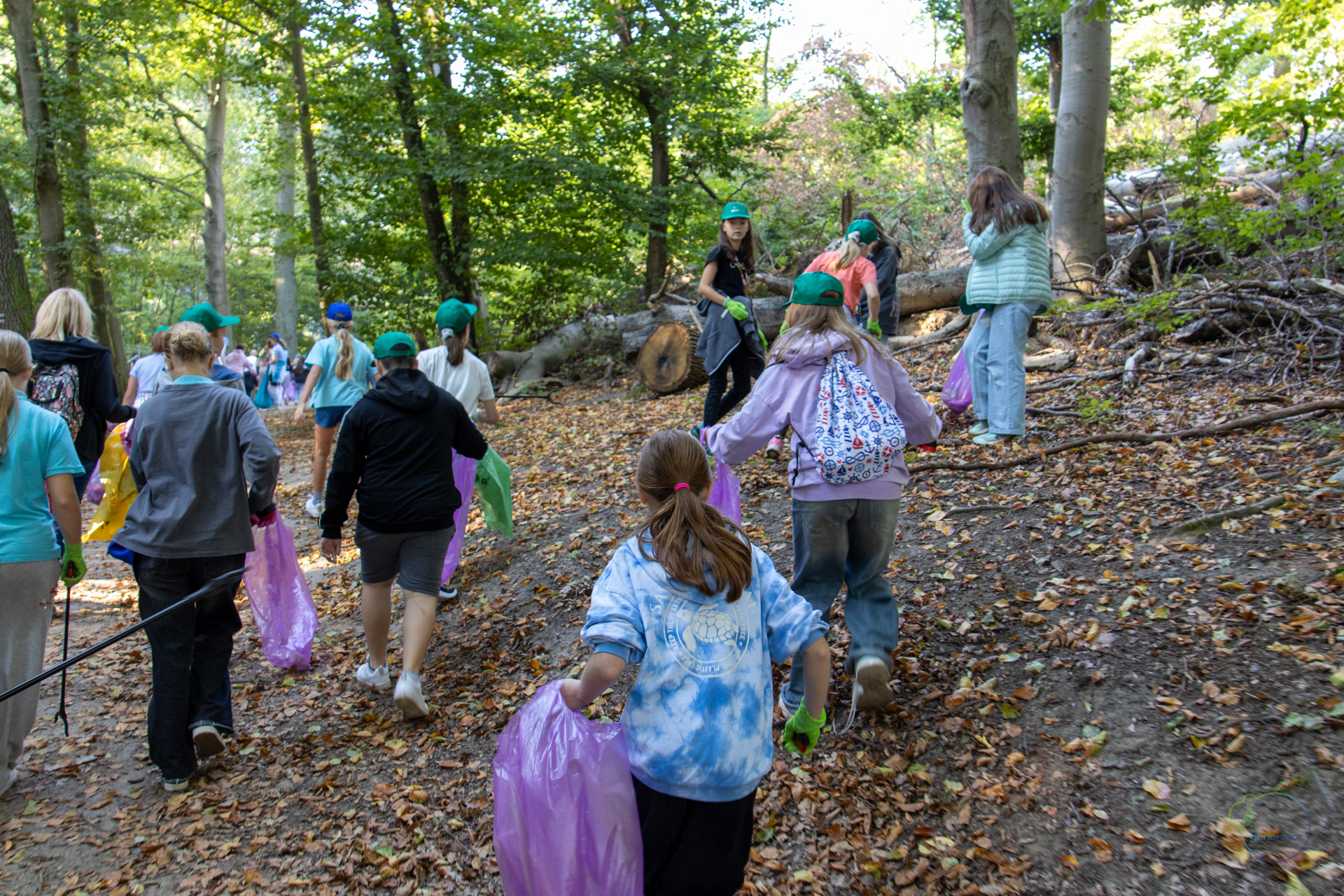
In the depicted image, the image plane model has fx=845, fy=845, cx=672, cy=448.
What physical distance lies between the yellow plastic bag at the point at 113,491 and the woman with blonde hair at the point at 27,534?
1002mm

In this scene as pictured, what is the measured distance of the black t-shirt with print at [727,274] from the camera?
6.26 meters

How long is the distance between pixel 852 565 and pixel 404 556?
7.00 ft

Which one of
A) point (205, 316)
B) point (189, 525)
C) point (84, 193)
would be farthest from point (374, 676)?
point (84, 193)

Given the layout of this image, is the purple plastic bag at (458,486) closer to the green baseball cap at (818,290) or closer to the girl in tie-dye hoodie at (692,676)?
the green baseball cap at (818,290)

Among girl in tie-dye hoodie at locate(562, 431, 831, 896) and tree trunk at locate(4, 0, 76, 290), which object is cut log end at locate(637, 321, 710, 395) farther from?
tree trunk at locate(4, 0, 76, 290)

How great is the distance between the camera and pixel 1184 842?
2.60 metres

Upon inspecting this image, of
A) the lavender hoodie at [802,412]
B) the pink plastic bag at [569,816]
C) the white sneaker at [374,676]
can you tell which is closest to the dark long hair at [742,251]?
the lavender hoodie at [802,412]

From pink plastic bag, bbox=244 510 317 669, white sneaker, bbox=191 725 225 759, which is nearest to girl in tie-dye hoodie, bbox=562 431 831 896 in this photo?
white sneaker, bbox=191 725 225 759

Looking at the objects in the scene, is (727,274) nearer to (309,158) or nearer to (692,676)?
(692,676)

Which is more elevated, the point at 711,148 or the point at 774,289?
the point at 711,148

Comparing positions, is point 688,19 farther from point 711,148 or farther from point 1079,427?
point 1079,427

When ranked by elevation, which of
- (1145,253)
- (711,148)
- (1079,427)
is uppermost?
(711,148)

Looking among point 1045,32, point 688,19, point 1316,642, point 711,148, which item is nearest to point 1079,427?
point 1316,642

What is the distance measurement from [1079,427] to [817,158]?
16534 mm
